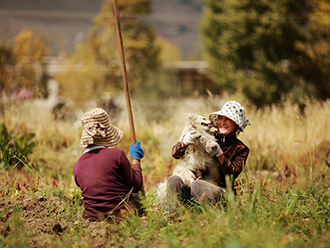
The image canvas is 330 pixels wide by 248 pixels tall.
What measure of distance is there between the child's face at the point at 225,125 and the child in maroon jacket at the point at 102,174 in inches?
34.8

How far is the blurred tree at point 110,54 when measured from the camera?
17.4 meters

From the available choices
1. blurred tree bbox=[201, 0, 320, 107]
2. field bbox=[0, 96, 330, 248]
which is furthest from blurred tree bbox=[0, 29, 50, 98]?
field bbox=[0, 96, 330, 248]

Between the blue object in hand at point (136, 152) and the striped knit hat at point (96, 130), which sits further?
the blue object in hand at point (136, 152)

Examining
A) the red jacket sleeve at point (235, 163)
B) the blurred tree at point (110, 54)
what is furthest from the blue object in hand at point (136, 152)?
the blurred tree at point (110, 54)

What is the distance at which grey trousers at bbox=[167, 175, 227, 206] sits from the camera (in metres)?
2.72

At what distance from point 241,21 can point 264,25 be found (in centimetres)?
118

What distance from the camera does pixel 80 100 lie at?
670 inches

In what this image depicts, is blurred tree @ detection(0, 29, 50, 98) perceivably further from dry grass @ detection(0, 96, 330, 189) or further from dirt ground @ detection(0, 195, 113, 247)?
dirt ground @ detection(0, 195, 113, 247)

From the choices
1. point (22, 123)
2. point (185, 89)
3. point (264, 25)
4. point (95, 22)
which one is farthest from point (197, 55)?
point (22, 123)

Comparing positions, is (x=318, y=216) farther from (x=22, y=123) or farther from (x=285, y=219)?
(x=22, y=123)

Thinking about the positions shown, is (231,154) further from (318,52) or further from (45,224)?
(318,52)

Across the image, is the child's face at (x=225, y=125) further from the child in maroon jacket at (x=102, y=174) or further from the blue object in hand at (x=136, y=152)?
the child in maroon jacket at (x=102, y=174)

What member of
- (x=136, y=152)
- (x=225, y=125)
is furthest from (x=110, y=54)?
(x=225, y=125)

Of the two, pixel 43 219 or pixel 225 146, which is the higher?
pixel 225 146
